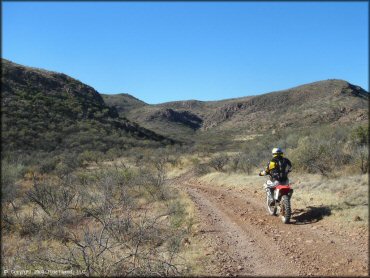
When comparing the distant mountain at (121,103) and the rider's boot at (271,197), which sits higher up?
the distant mountain at (121,103)

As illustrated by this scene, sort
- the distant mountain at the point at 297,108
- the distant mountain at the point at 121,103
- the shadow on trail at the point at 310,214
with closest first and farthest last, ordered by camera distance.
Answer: the shadow on trail at the point at 310,214, the distant mountain at the point at 297,108, the distant mountain at the point at 121,103

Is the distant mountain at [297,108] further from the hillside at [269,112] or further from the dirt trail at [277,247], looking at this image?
the dirt trail at [277,247]

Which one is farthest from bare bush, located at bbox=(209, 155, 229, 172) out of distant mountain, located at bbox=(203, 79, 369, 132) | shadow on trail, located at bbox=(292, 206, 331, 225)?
distant mountain, located at bbox=(203, 79, 369, 132)

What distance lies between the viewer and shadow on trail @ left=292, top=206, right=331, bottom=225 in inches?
349

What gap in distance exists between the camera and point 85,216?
40.8 feet

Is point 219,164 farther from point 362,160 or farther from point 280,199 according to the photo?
point 280,199

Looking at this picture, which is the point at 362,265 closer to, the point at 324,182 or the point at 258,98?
the point at 324,182

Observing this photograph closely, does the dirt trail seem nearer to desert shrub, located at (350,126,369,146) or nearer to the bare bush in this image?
desert shrub, located at (350,126,369,146)

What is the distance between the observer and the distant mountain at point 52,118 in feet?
126

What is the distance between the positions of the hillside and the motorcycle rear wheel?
4883cm

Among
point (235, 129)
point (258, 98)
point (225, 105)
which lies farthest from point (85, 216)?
point (225, 105)

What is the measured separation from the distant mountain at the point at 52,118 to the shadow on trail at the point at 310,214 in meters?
30.8

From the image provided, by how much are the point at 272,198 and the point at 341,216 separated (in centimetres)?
188

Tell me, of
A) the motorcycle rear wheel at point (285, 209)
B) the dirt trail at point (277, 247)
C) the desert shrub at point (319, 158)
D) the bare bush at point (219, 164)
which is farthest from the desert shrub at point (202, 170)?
the motorcycle rear wheel at point (285, 209)
